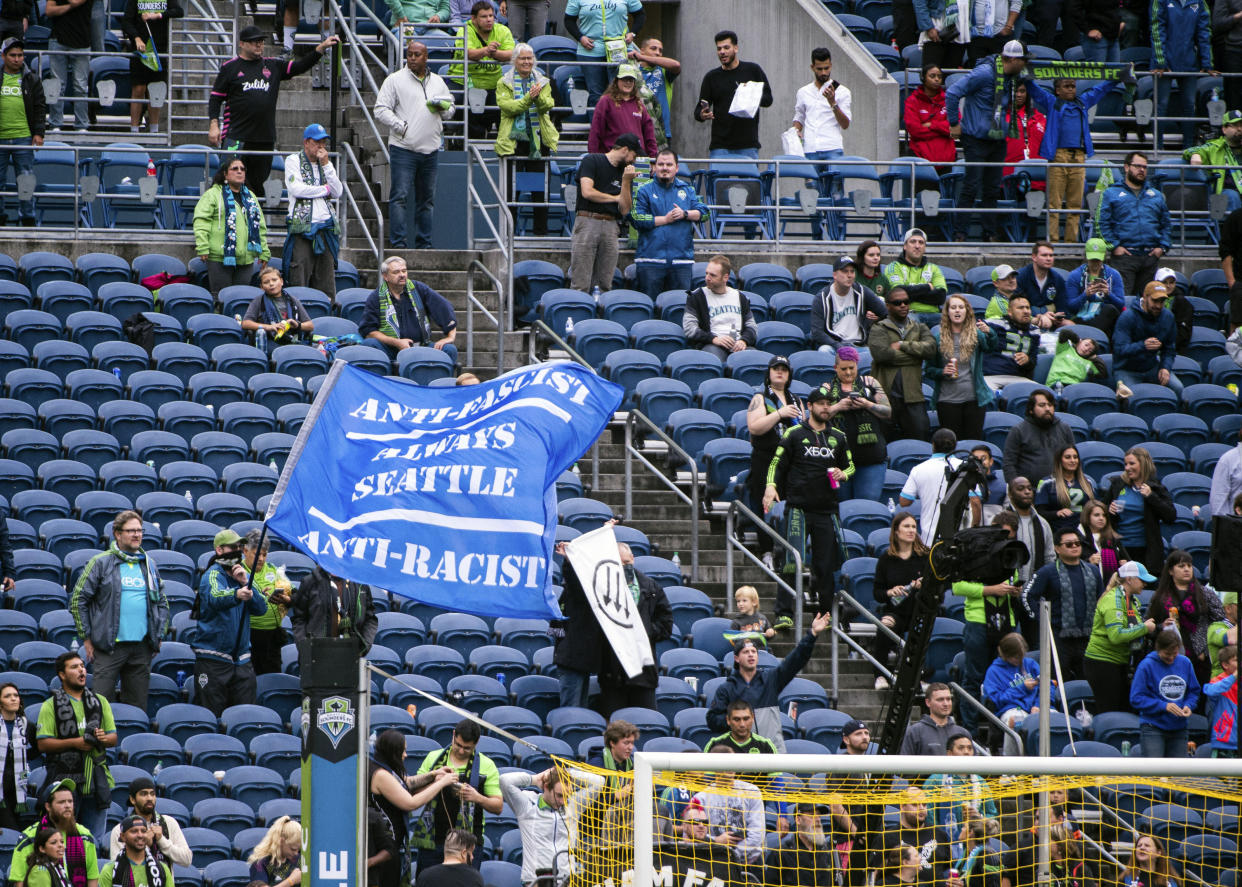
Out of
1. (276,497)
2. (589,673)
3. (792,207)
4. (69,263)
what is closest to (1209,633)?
(589,673)

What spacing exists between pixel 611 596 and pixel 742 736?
5.27ft

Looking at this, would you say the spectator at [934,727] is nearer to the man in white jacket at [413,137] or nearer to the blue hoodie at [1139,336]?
the blue hoodie at [1139,336]

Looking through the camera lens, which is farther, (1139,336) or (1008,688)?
(1139,336)

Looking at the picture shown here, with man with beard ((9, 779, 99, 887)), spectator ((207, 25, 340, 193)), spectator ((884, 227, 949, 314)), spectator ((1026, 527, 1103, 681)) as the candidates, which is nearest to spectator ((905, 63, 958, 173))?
spectator ((884, 227, 949, 314))

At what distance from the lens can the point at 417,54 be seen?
62.8 feet

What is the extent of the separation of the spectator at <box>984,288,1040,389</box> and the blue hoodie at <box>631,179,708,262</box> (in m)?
2.79

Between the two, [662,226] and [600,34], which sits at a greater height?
[600,34]

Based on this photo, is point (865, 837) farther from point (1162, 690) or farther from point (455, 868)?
point (1162, 690)

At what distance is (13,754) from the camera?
13.0 m

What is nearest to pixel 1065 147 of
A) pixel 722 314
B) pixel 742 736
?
pixel 722 314

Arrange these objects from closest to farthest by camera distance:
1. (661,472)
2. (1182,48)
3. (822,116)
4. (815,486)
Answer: (815,486), (661,472), (822,116), (1182,48)

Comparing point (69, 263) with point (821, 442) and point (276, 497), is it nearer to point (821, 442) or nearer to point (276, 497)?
point (821, 442)

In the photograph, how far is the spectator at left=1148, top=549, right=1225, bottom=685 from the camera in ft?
49.9

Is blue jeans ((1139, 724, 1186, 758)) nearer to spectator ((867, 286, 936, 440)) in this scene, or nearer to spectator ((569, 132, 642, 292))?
spectator ((867, 286, 936, 440))
